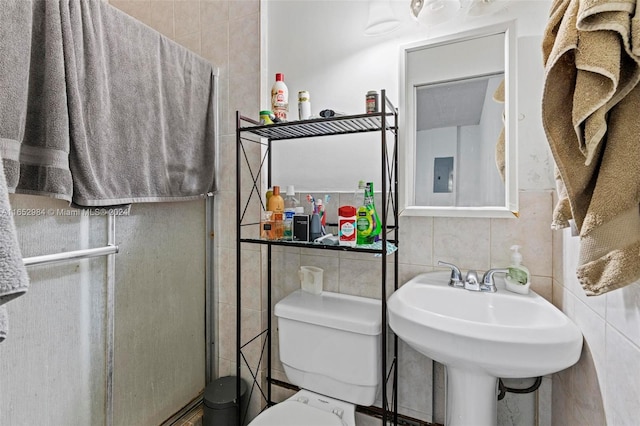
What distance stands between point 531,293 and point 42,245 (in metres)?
1.51

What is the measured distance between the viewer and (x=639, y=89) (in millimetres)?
488

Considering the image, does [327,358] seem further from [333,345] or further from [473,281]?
[473,281]

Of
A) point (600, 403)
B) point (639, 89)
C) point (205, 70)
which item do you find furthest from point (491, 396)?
point (205, 70)

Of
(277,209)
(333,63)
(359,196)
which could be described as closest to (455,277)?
(359,196)

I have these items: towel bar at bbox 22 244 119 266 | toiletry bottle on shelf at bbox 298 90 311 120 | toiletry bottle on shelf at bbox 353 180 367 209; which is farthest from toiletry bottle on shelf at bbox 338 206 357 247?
towel bar at bbox 22 244 119 266

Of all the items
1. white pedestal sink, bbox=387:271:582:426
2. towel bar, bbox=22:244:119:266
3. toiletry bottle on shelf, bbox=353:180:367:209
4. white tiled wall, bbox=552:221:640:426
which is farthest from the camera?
toiletry bottle on shelf, bbox=353:180:367:209

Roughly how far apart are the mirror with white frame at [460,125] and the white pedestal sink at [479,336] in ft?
0.94

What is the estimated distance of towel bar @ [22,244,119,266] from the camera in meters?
0.88

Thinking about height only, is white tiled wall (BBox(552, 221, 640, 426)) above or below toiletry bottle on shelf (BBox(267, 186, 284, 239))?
below

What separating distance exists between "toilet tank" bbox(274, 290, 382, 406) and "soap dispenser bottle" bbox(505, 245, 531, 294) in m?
0.44

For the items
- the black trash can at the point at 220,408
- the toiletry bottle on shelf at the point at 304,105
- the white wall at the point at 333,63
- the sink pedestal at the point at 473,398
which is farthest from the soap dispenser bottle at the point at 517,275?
the black trash can at the point at 220,408

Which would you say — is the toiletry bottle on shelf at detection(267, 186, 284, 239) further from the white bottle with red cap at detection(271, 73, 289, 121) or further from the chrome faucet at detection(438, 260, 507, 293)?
the chrome faucet at detection(438, 260, 507, 293)

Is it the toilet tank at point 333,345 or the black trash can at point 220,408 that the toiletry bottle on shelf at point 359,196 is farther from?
the black trash can at point 220,408

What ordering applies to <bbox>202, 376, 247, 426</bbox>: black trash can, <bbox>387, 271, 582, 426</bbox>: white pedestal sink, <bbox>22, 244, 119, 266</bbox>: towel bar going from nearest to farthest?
<bbox>387, 271, 582, 426</bbox>: white pedestal sink
<bbox>22, 244, 119, 266</bbox>: towel bar
<bbox>202, 376, 247, 426</bbox>: black trash can
